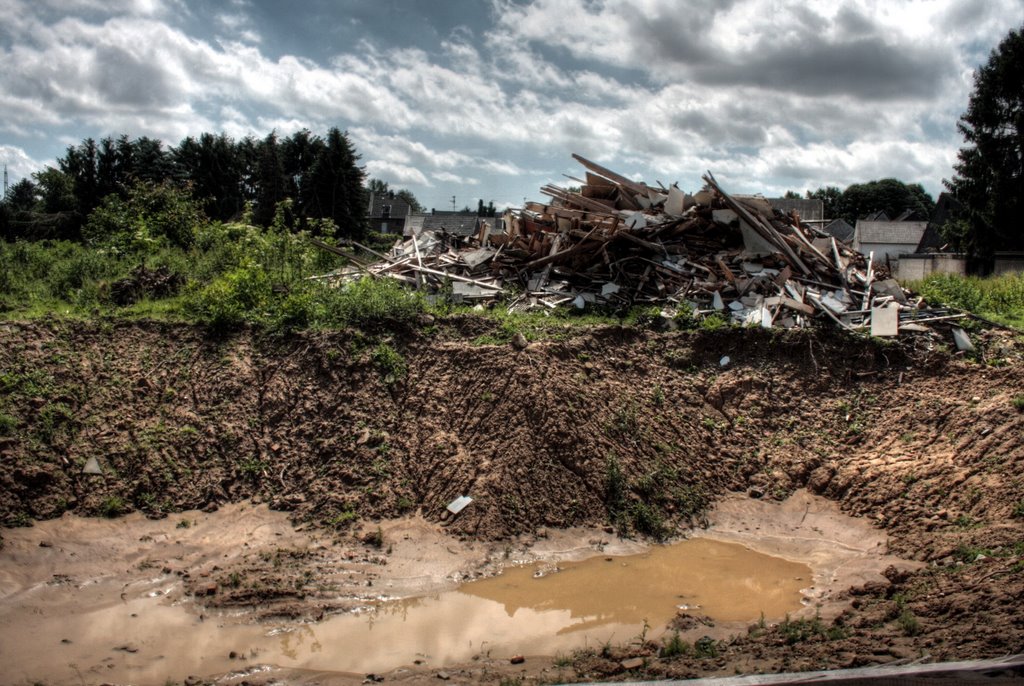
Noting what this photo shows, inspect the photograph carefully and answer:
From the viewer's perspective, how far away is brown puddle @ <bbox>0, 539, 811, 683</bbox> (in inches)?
249

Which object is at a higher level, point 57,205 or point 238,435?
point 57,205

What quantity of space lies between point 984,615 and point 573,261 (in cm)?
949

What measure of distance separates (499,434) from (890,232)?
1920 inches

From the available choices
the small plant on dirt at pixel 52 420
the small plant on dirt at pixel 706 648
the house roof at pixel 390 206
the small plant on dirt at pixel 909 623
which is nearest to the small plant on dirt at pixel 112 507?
the small plant on dirt at pixel 52 420

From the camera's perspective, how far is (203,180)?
42594 mm

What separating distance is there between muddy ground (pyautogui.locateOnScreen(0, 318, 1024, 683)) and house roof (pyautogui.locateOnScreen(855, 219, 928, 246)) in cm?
4274

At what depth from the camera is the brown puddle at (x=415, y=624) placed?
6.31 m

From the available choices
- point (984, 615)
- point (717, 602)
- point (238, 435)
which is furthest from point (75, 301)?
point (984, 615)

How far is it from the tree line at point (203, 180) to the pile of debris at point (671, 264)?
19.6 m

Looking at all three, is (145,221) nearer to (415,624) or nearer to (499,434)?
(499,434)

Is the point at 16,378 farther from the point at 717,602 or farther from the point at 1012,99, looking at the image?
the point at 1012,99

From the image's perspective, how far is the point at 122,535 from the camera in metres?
8.35

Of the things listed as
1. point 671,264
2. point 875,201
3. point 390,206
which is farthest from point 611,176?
point 875,201

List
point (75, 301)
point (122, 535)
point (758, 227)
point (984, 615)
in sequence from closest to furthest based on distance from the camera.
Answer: point (984, 615), point (122, 535), point (75, 301), point (758, 227)
